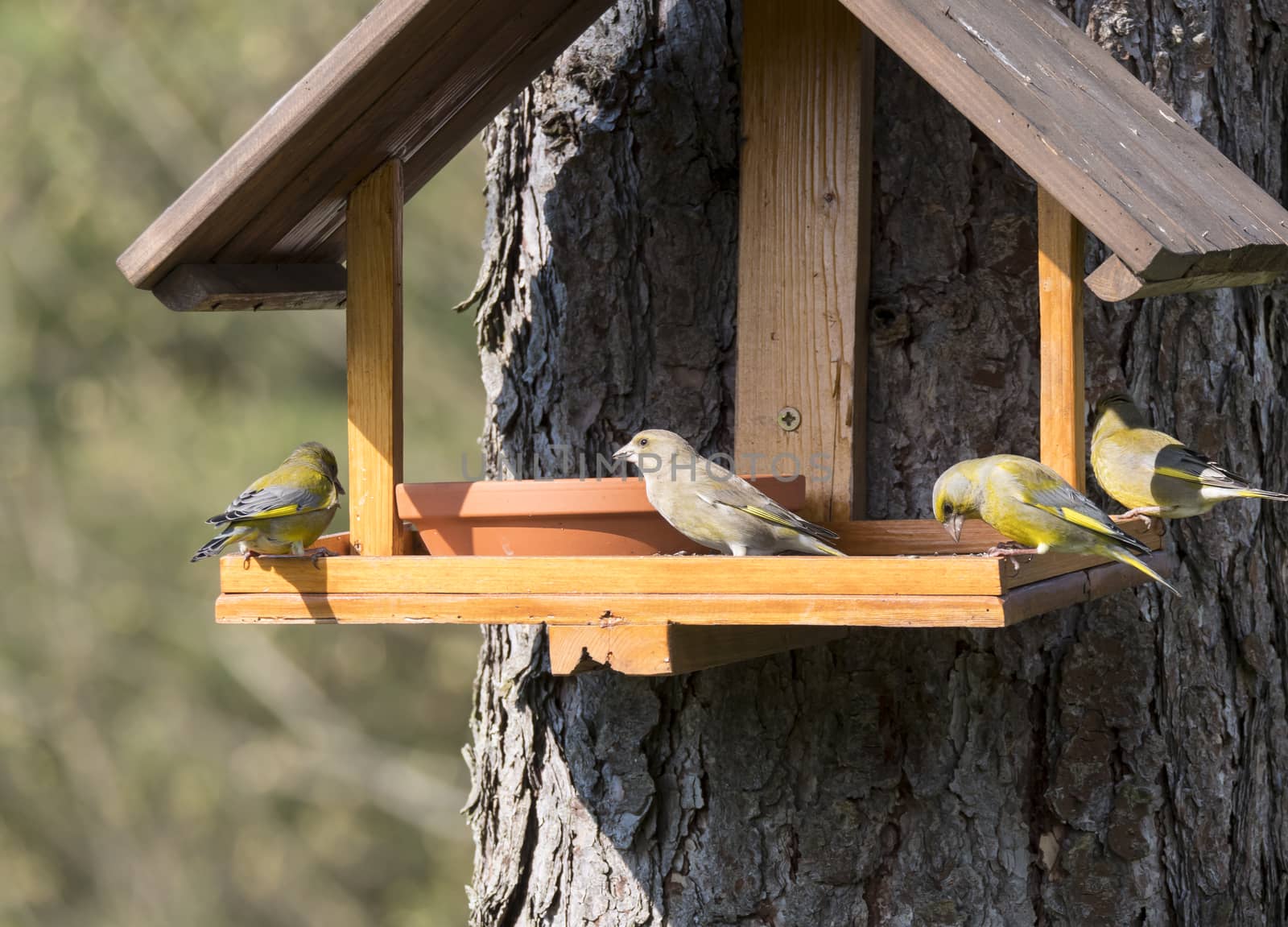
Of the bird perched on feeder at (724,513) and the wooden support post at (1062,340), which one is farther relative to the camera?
the bird perched on feeder at (724,513)

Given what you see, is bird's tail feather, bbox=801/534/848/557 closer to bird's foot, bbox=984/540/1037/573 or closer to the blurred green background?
bird's foot, bbox=984/540/1037/573

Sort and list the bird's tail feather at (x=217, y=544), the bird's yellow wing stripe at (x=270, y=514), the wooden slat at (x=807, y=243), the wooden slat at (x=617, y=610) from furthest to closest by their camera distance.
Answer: the wooden slat at (x=807, y=243)
the bird's yellow wing stripe at (x=270, y=514)
the bird's tail feather at (x=217, y=544)
the wooden slat at (x=617, y=610)

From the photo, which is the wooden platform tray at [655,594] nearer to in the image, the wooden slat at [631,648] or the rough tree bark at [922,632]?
the wooden slat at [631,648]

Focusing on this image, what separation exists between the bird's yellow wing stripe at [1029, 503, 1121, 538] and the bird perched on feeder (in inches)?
18.5

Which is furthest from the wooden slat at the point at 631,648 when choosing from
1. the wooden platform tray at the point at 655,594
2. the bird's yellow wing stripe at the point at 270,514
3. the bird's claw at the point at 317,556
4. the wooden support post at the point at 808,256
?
the bird's yellow wing stripe at the point at 270,514

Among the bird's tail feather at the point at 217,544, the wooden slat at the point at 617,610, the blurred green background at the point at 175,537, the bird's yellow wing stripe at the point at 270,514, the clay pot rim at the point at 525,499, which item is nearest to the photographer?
the wooden slat at the point at 617,610

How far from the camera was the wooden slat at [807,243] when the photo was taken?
3.67 meters

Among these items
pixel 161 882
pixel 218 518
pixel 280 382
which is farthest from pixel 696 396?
pixel 161 882

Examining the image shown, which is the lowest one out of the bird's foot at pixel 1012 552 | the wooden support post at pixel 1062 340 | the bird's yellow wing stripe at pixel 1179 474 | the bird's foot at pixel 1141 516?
the bird's foot at pixel 1012 552

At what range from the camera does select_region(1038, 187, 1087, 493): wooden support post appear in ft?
10.0

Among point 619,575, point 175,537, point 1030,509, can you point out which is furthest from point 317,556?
point 175,537

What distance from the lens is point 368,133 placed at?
3330 mm

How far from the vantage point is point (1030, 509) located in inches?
120

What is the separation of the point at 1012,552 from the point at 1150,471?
742 mm
